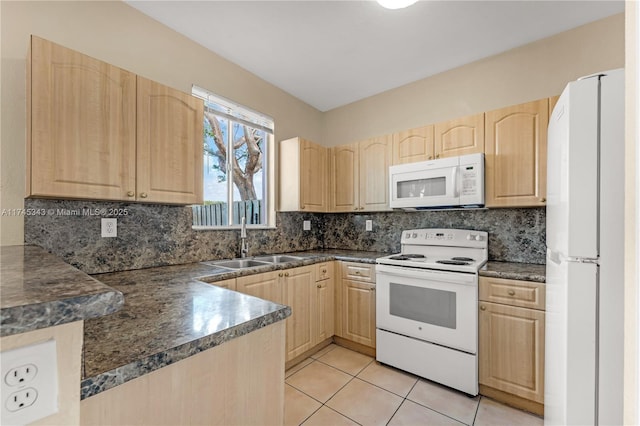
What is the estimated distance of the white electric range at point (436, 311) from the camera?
6.30 ft

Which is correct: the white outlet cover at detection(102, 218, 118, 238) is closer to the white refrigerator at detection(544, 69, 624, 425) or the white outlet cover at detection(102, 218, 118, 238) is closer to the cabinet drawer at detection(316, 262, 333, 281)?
the cabinet drawer at detection(316, 262, 333, 281)

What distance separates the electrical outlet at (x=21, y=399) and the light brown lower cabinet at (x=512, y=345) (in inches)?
86.2

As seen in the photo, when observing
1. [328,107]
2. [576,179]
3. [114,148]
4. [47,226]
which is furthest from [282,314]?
[328,107]

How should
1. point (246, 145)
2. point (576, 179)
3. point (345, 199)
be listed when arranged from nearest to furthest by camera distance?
A: point (576, 179), point (246, 145), point (345, 199)

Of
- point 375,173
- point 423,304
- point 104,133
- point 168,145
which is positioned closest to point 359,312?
point 423,304

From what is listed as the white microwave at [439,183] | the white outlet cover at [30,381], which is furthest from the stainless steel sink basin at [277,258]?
the white outlet cover at [30,381]

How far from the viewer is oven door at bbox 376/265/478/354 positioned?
192cm

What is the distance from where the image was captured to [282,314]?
99cm

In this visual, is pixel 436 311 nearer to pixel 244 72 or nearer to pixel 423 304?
pixel 423 304

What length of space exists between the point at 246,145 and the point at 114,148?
1.41m

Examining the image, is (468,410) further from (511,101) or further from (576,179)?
(511,101)

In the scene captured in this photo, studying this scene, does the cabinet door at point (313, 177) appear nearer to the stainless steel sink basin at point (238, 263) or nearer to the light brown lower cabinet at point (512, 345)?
the stainless steel sink basin at point (238, 263)

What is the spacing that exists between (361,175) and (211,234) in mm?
1604

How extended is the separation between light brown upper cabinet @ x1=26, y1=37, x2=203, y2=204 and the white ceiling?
0.69 metres
